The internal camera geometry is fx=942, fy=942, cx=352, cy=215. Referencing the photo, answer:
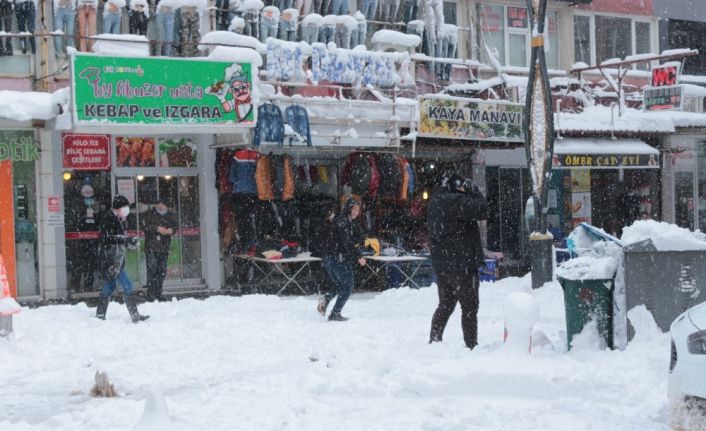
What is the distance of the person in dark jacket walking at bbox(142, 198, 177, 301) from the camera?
1502 cm

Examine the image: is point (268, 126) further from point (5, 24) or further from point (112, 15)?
point (5, 24)

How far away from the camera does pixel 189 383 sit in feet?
26.3

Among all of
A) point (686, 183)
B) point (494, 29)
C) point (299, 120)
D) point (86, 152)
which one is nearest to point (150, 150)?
point (86, 152)

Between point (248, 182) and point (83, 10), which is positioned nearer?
point (83, 10)

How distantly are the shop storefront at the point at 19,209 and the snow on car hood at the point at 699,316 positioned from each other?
12579 millimetres

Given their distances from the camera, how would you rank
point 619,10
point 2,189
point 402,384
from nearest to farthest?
point 402,384
point 2,189
point 619,10

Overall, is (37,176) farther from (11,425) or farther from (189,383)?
(11,425)

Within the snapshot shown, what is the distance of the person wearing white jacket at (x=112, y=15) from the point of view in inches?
629

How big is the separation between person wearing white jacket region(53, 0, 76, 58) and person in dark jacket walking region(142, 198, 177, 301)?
10.8 ft

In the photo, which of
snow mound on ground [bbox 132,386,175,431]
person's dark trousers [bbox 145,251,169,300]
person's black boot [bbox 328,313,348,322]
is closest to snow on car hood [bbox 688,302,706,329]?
snow mound on ground [bbox 132,386,175,431]

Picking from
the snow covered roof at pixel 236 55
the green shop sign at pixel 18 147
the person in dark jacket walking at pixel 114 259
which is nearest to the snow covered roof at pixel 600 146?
the snow covered roof at pixel 236 55

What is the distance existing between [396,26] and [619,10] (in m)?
7.30

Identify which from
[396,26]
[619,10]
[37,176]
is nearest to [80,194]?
[37,176]

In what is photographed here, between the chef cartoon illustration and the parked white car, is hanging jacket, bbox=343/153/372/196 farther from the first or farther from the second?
the parked white car
